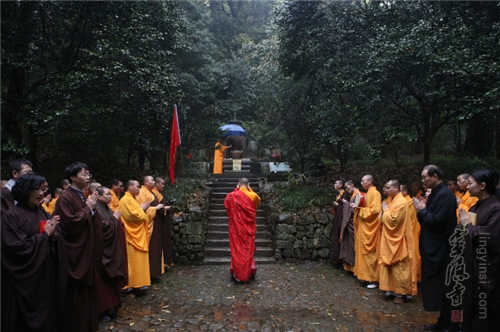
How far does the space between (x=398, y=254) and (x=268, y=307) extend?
2.34m

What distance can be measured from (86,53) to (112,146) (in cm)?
299

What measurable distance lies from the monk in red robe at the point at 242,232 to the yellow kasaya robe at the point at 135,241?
67.9 inches

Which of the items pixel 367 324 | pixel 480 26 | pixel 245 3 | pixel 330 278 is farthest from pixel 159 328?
pixel 245 3

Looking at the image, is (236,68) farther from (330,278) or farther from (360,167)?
(330,278)

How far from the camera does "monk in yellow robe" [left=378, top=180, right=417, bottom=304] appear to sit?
5.73m

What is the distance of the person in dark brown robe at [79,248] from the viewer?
164 inches

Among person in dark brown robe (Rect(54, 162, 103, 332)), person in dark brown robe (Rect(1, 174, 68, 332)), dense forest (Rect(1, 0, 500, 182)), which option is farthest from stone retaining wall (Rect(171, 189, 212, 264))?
person in dark brown robe (Rect(1, 174, 68, 332))

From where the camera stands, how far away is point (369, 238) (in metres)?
6.74

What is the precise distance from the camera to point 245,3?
90.6ft

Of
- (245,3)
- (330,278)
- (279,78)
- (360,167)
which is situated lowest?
(330,278)

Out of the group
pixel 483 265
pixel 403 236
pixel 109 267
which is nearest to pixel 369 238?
pixel 403 236

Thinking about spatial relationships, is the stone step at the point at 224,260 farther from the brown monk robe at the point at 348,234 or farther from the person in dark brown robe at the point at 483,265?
the person in dark brown robe at the point at 483,265

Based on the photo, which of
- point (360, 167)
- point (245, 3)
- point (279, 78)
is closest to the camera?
point (360, 167)

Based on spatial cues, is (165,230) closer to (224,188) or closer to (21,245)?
(21,245)
